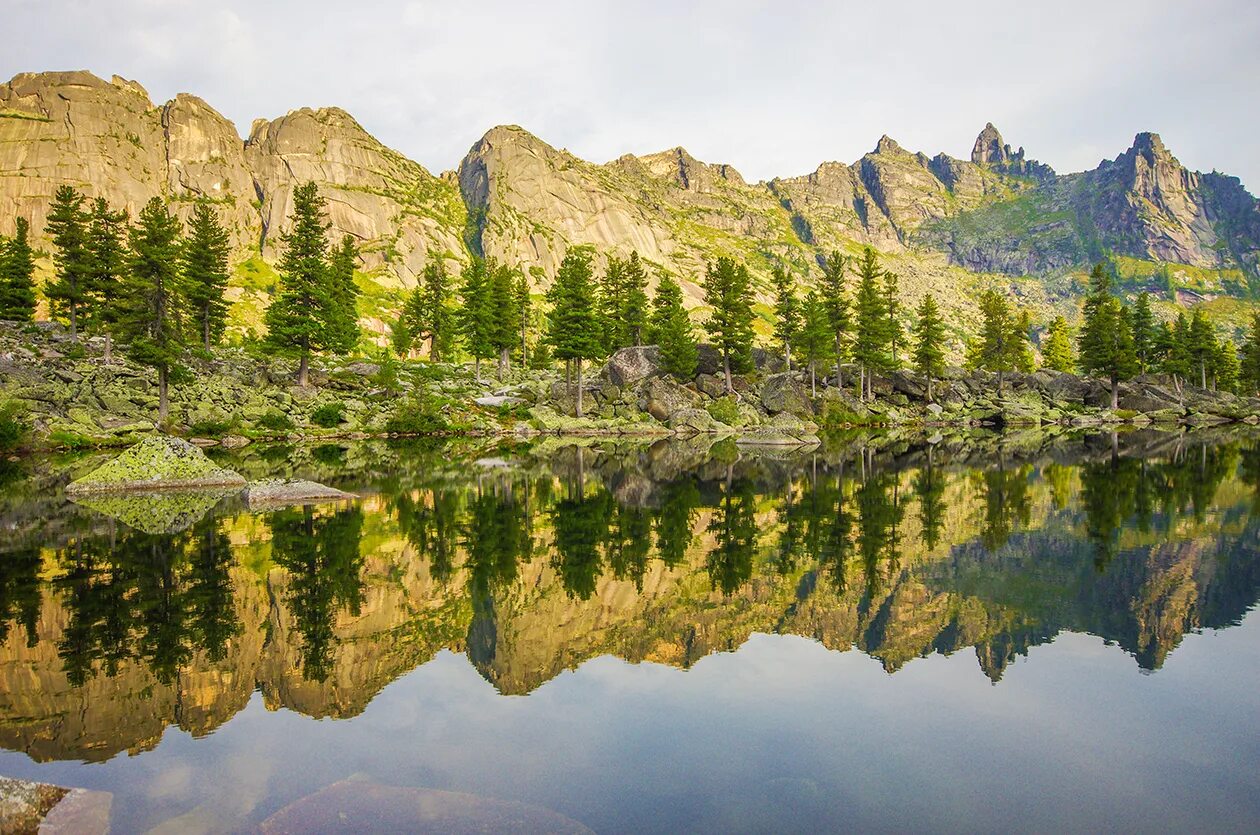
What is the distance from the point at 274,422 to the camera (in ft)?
182

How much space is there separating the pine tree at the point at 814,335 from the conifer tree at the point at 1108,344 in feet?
114

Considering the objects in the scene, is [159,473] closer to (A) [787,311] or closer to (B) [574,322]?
(B) [574,322]

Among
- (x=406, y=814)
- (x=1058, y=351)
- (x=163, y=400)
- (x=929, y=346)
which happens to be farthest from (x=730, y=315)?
(x=1058, y=351)

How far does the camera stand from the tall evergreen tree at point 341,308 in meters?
66.4

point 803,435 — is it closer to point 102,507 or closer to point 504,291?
point 504,291

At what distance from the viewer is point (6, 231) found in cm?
18812

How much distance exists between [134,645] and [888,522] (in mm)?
19523

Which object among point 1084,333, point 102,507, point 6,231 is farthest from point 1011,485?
point 6,231

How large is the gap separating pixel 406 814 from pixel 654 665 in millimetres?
4759

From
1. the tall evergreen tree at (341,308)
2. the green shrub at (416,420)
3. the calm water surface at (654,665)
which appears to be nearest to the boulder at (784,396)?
the green shrub at (416,420)

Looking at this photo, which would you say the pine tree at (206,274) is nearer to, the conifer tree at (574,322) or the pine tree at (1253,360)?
the conifer tree at (574,322)

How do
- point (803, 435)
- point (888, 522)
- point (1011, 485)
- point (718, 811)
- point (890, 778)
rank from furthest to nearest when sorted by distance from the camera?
point (803, 435)
point (1011, 485)
point (888, 522)
point (890, 778)
point (718, 811)

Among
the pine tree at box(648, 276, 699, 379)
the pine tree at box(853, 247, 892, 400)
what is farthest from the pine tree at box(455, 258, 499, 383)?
the pine tree at box(853, 247, 892, 400)

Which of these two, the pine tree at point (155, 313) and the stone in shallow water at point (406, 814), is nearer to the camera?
the stone in shallow water at point (406, 814)
